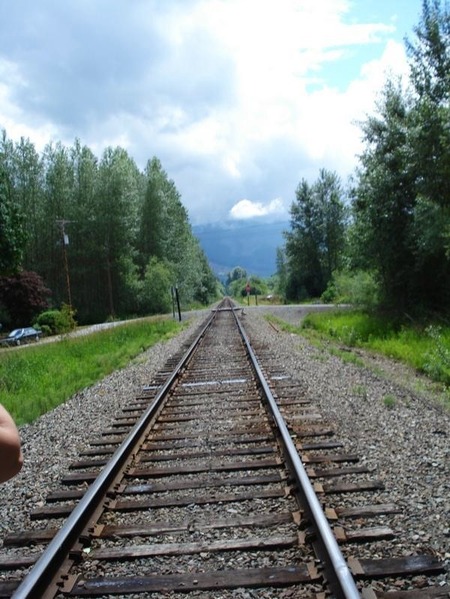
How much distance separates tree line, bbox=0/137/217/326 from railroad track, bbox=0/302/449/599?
4477 centimetres

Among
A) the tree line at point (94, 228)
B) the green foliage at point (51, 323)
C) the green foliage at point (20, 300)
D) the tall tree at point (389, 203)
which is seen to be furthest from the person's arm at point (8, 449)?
the tree line at point (94, 228)

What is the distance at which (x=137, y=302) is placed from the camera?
5216cm

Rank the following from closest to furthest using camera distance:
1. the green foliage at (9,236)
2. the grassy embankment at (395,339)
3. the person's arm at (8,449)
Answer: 1. the person's arm at (8,449)
2. the grassy embankment at (395,339)
3. the green foliage at (9,236)

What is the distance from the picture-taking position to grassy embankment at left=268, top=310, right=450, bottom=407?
10156 mm

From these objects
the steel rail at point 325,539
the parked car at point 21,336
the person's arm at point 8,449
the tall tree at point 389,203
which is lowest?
the parked car at point 21,336

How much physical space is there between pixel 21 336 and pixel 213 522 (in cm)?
3126

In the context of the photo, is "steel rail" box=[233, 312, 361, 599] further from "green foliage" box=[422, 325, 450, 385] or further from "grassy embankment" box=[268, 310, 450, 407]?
"green foliage" box=[422, 325, 450, 385]

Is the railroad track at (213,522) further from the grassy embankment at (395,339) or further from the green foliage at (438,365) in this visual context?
the green foliage at (438,365)

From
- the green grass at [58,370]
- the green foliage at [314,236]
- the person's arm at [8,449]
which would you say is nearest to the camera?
the person's arm at [8,449]

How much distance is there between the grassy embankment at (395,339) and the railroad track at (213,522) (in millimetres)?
3759

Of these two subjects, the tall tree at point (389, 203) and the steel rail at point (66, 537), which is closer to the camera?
the steel rail at point (66, 537)

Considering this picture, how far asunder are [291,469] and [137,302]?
159 feet

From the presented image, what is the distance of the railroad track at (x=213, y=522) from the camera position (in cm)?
296

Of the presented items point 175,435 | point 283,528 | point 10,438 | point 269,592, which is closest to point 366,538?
point 283,528
